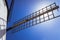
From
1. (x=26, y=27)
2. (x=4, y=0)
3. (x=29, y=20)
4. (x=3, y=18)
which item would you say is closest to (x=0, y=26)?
(x=3, y=18)

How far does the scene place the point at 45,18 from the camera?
2797 millimetres

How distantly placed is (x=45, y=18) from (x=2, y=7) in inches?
36.4

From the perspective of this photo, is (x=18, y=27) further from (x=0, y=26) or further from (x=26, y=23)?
(x=0, y=26)

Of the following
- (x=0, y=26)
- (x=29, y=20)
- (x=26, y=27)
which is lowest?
(x=26, y=27)

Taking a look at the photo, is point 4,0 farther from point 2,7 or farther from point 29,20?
point 29,20

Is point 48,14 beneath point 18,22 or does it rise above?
above

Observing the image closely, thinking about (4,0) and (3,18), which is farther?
(4,0)

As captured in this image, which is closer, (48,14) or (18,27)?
(48,14)

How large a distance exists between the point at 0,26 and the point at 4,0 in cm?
69

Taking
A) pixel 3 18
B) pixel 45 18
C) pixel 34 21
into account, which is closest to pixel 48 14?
pixel 45 18

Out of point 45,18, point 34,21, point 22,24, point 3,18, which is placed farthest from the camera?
point 22,24

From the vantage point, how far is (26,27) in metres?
3.39

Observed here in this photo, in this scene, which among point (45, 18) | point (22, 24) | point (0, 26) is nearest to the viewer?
point (0, 26)

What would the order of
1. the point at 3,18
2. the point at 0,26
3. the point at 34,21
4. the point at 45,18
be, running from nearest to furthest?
1. the point at 0,26
2. the point at 3,18
3. the point at 45,18
4. the point at 34,21
